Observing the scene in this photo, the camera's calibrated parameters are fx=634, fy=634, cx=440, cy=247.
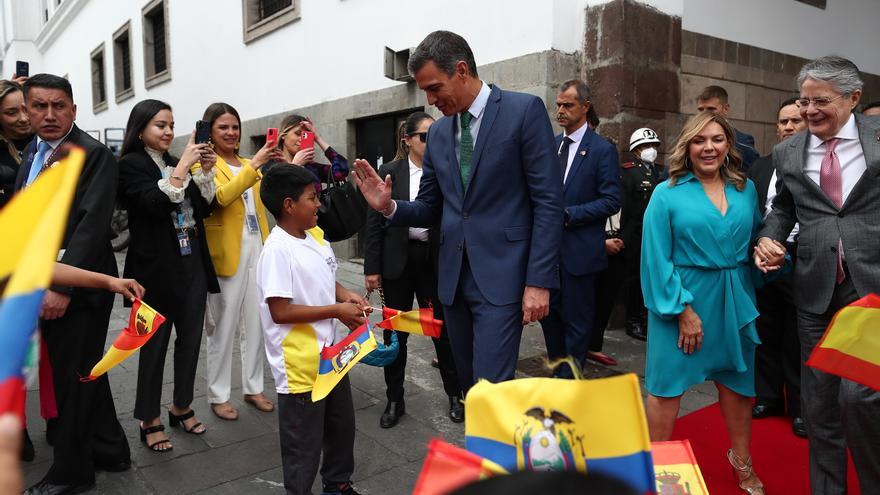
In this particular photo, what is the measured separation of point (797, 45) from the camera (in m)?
7.50

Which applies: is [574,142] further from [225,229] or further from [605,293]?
[225,229]

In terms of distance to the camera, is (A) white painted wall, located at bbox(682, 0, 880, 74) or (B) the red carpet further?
(A) white painted wall, located at bbox(682, 0, 880, 74)

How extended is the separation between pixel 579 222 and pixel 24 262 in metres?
3.58

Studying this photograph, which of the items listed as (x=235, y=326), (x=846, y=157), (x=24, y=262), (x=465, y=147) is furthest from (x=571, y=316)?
(x=24, y=262)

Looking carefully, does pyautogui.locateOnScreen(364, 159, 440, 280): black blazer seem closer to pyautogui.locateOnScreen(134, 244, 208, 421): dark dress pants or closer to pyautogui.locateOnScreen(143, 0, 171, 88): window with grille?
pyautogui.locateOnScreen(134, 244, 208, 421): dark dress pants

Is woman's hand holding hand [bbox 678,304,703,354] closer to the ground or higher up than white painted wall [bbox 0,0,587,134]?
closer to the ground

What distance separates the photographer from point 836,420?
267cm

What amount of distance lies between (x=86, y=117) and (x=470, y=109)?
2217 cm

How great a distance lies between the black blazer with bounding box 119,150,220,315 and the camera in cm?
346

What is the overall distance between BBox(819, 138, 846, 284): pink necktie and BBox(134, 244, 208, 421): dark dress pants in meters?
3.26

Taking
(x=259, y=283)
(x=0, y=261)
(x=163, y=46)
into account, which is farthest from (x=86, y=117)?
(x=0, y=261)

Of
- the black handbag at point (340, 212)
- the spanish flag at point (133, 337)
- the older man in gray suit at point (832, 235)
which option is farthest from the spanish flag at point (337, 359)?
the older man in gray suit at point (832, 235)

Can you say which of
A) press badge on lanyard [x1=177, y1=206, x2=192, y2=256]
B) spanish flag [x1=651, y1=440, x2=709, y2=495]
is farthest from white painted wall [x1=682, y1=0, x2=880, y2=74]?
spanish flag [x1=651, y1=440, x2=709, y2=495]

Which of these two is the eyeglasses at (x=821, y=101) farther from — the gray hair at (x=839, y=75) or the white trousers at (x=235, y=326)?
the white trousers at (x=235, y=326)
